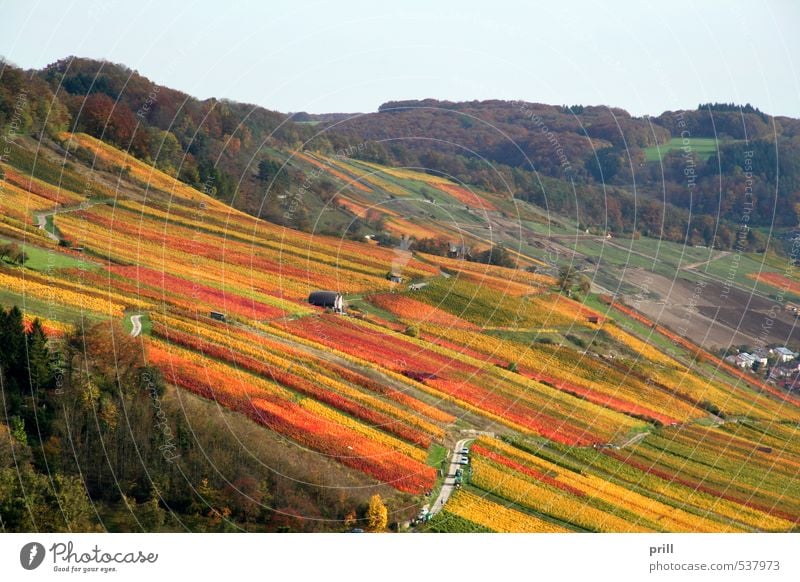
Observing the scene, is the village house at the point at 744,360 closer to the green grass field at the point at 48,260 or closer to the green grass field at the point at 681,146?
the green grass field at the point at 681,146

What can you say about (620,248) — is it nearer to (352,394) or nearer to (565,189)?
(565,189)

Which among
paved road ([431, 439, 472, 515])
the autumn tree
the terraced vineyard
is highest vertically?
the terraced vineyard

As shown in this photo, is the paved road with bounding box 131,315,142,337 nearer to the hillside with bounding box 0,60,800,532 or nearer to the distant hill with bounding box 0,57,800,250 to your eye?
the hillside with bounding box 0,60,800,532

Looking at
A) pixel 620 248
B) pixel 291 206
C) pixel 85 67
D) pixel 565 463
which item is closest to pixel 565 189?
pixel 620 248
